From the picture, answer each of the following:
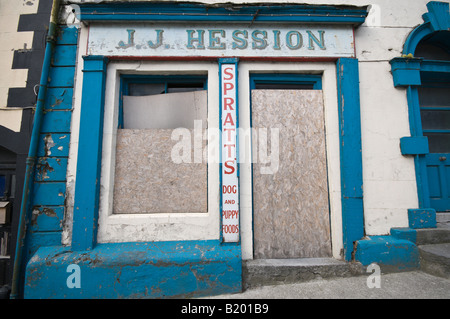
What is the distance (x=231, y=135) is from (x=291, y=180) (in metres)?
1.09

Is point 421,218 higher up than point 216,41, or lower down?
lower down

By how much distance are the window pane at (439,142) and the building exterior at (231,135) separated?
2.82 ft

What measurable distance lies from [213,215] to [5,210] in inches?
115

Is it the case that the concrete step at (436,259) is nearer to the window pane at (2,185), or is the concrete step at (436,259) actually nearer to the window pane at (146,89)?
the window pane at (146,89)

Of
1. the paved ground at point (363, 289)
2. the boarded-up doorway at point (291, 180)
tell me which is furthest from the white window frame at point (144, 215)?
the paved ground at point (363, 289)

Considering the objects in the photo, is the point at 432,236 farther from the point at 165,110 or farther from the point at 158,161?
the point at 165,110

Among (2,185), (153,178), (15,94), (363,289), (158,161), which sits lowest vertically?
(363,289)

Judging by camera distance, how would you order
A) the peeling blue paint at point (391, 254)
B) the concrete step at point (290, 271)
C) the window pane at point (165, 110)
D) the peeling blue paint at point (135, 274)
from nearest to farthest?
1. the peeling blue paint at point (135, 274)
2. the concrete step at point (290, 271)
3. the peeling blue paint at point (391, 254)
4. the window pane at point (165, 110)

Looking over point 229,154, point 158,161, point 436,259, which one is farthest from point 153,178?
point 436,259

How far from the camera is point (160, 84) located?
344 centimetres

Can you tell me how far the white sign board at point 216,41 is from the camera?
317 cm

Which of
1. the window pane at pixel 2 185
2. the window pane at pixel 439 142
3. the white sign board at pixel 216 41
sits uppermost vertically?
the white sign board at pixel 216 41

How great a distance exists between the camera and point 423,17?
11.4ft
